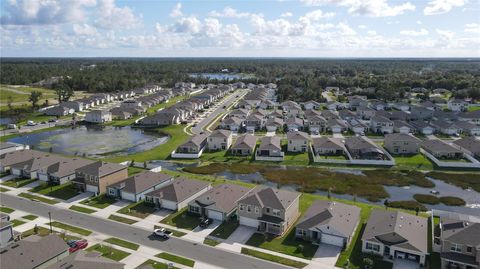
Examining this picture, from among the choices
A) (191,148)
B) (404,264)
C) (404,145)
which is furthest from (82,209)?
(404,145)

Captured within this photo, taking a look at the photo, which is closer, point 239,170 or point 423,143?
point 239,170

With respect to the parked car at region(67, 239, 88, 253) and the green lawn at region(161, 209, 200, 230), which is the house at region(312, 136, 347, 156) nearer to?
the green lawn at region(161, 209, 200, 230)

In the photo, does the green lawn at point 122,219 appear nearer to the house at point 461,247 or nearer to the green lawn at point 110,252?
the green lawn at point 110,252

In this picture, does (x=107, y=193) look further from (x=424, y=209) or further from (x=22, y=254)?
(x=424, y=209)

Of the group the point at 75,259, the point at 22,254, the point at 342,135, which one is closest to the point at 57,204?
the point at 22,254

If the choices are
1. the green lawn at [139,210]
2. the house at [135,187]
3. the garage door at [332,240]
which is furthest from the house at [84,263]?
the garage door at [332,240]

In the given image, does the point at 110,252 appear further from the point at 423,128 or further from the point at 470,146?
the point at 423,128
